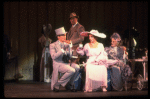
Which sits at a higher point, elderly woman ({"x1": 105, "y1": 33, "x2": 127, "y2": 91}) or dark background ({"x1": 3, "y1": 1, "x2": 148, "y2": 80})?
dark background ({"x1": 3, "y1": 1, "x2": 148, "y2": 80})

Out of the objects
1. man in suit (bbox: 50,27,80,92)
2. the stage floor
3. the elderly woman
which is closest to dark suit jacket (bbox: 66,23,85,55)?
man in suit (bbox: 50,27,80,92)

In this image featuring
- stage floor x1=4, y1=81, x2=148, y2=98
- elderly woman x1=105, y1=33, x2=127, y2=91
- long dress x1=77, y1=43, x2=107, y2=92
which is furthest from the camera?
elderly woman x1=105, y1=33, x2=127, y2=91

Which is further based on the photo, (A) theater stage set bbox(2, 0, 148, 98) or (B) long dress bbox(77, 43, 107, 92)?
(A) theater stage set bbox(2, 0, 148, 98)

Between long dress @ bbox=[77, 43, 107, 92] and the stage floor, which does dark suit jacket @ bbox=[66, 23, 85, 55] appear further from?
the stage floor

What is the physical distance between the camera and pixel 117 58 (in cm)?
653

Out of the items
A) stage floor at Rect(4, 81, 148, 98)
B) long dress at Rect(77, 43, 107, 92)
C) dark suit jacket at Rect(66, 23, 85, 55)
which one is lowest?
stage floor at Rect(4, 81, 148, 98)

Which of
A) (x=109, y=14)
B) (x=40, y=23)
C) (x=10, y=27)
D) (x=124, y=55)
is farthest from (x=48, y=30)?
(x=124, y=55)

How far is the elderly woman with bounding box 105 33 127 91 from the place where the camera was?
6238 millimetres

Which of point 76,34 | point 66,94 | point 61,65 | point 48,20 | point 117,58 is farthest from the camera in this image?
point 48,20

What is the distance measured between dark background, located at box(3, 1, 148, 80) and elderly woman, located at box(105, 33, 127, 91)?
2215 millimetres

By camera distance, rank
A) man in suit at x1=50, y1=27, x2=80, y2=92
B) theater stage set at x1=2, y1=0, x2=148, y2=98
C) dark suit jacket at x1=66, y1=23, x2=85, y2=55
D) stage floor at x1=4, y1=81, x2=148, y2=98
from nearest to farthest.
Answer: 1. stage floor at x1=4, y1=81, x2=148, y2=98
2. man in suit at x1=50, y1=27, x2=80, y2=92
3. dark suit jacket at x1=66, y1=23, x2=85, y2=55
4. theater stage set at x1=2, y1=0, x2=148, y2=98

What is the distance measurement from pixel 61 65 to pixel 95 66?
71 centimetres

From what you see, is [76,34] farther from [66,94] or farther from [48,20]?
[48,20]

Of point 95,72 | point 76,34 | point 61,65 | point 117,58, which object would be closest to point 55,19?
point 76,34
